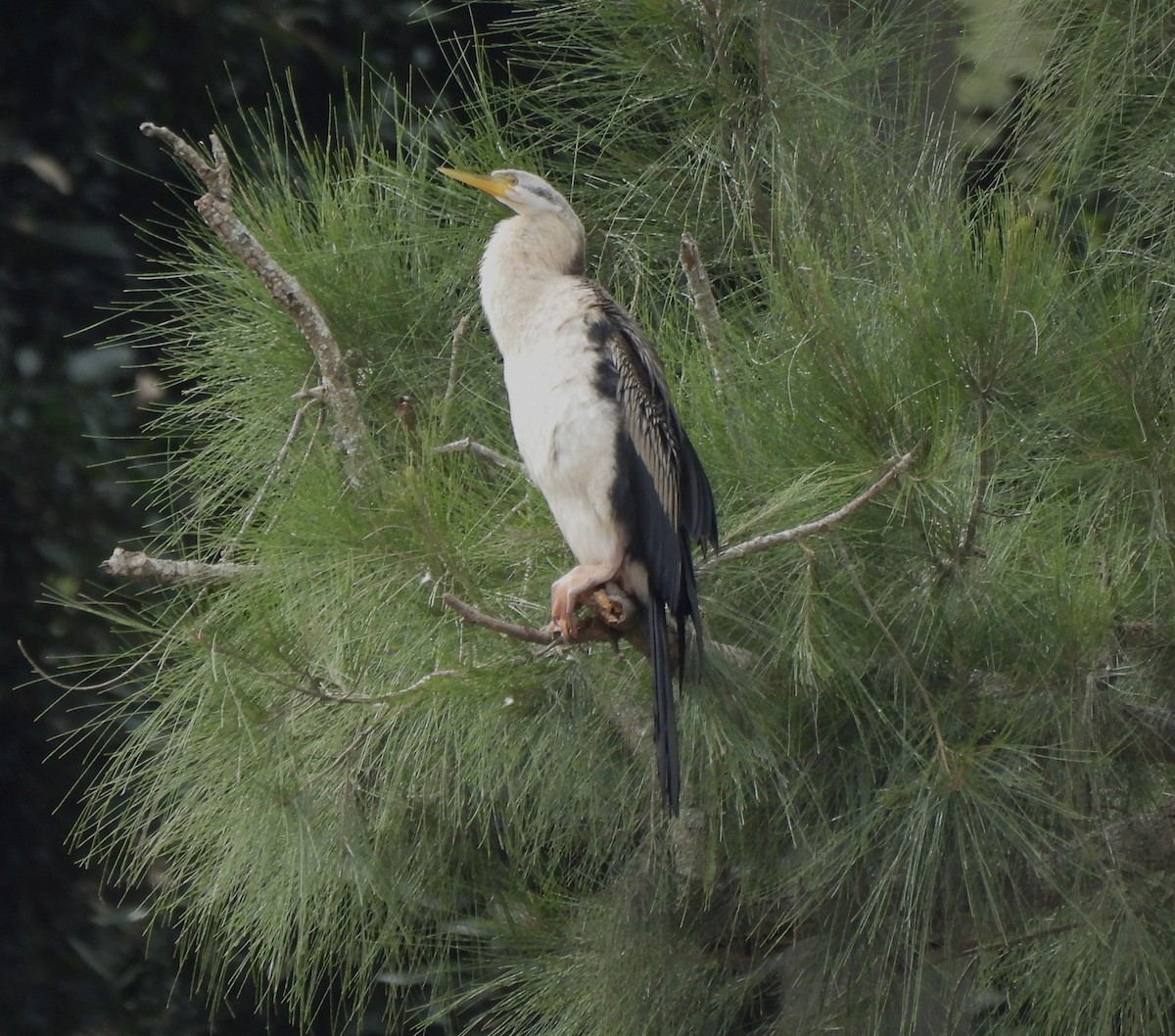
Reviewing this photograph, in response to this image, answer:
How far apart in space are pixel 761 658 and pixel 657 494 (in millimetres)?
141

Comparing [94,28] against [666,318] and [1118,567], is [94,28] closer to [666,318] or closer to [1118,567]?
[666,318]

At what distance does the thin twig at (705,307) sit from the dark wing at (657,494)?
0.04 m

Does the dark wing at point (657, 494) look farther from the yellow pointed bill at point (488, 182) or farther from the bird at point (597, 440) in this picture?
the yellow pointed bill at point (488, 182)

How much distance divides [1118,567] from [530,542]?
41cm

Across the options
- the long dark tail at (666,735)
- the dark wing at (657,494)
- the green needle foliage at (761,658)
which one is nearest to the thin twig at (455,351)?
the green needle foliage at (761,658)

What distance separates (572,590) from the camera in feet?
3.85

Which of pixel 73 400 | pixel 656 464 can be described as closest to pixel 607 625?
pixel 656 464

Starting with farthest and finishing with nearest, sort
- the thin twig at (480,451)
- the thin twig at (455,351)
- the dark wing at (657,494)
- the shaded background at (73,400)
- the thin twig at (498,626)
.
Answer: the shaded background at (73,400), the thin twig at (455,351), the thin twig at (480,451), the dark wing at (657,494), the thin twig at (498,626)

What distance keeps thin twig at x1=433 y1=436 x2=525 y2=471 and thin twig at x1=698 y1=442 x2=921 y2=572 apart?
0.70 ft

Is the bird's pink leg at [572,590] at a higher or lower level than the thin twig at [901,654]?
higher

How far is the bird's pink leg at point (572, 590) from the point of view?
45.4 inches

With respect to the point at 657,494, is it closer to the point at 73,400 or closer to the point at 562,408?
the point at 562,408

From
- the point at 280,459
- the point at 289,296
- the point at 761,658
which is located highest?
the point at 289,296

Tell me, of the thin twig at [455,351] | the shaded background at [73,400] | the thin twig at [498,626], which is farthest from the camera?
the shaded background at [73,400]
